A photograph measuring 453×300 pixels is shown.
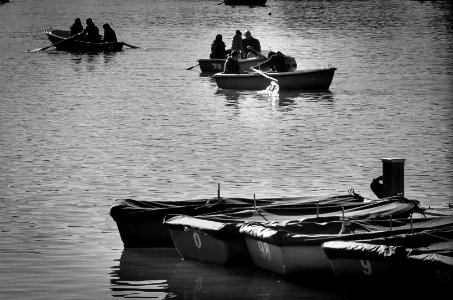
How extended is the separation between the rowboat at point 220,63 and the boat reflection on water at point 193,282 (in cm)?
2297

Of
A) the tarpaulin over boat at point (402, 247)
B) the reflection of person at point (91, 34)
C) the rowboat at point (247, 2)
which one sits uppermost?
the tarpaulin over boat at point (402, 247)

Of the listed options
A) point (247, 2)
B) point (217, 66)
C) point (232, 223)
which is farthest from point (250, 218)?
point (247, 2)

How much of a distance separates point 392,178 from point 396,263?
4.72 meters

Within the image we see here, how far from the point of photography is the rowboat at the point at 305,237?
1390cm

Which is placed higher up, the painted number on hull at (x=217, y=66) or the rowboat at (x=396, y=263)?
the rowboat at (x=396, y=263)

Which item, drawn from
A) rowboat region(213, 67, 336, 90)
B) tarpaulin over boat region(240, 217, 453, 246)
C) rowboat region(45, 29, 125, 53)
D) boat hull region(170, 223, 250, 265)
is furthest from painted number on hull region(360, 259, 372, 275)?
rowboat region(45, 29, 125, 53)

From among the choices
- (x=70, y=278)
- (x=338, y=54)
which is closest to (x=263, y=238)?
(x=70, y=278)

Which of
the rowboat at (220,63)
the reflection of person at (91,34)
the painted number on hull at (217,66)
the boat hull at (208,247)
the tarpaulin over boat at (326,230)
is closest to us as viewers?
the tarpaulin over boat at (326,230)

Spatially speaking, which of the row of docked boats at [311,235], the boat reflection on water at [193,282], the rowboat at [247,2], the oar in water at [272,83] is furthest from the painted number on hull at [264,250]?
the rowboat at [247,2]

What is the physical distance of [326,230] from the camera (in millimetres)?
14914

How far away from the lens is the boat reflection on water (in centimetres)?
1433

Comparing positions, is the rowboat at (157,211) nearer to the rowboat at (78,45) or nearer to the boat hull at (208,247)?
the boat hull at (208,247)

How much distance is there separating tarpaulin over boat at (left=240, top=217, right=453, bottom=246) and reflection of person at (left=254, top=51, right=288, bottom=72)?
2074cm

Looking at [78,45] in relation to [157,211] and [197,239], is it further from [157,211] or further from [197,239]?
[197,239]
